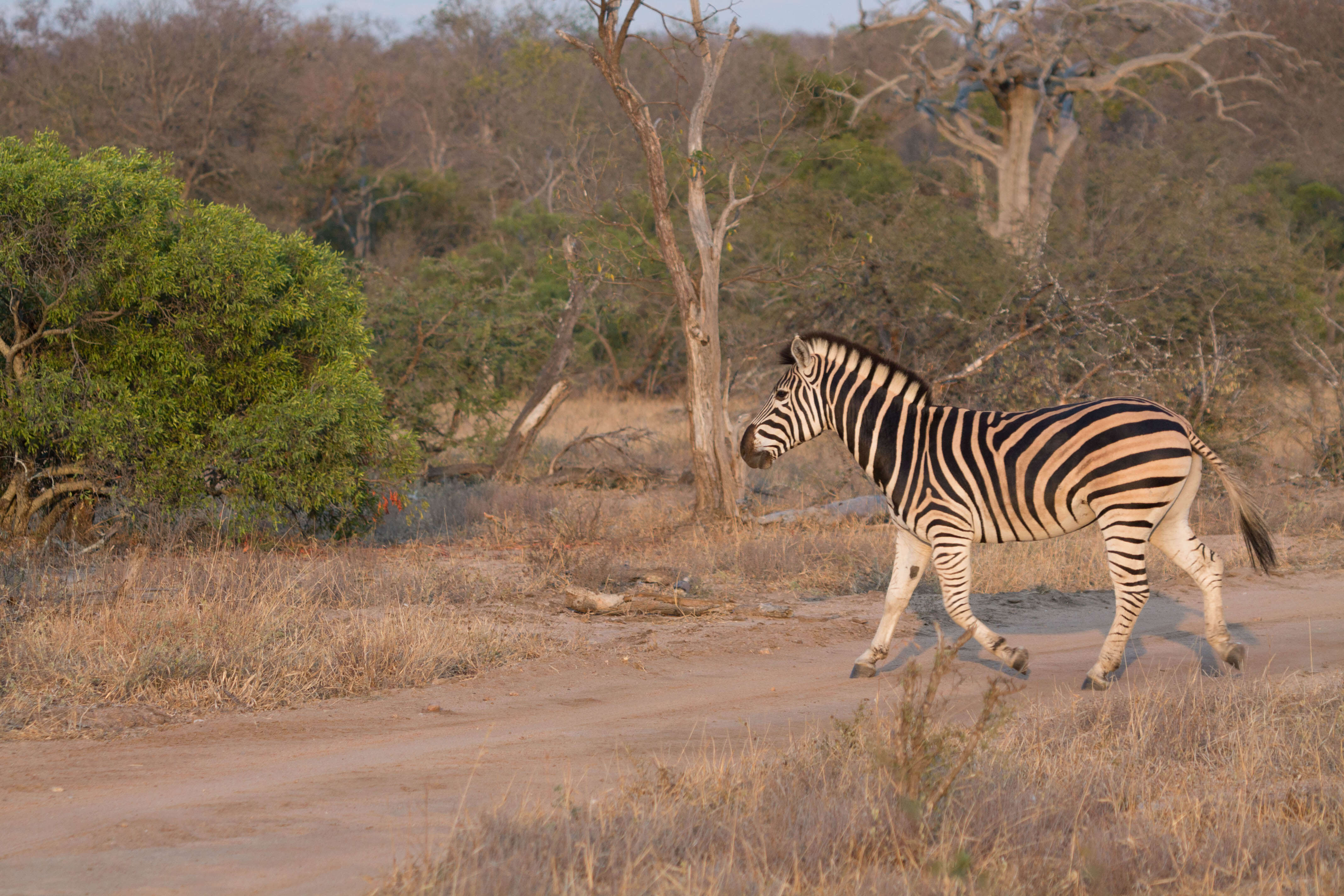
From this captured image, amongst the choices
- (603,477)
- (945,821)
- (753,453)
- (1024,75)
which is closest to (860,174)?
(1024,75)

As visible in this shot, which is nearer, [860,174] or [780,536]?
[780,536]

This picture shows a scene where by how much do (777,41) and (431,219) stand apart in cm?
1225

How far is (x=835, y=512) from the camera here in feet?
42.3

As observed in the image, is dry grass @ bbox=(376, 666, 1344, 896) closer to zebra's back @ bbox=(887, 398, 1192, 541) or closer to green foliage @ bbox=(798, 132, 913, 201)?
zebra's back @ bbox=(887, 398, 1192, 541)

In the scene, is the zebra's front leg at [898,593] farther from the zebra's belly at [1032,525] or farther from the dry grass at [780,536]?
the dry grass at [780,536]

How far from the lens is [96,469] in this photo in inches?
369

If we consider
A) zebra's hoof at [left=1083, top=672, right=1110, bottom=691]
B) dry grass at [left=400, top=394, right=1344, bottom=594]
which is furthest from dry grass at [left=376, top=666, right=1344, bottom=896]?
dry grass at [left=400, top=394, right=1344, bottom=594]

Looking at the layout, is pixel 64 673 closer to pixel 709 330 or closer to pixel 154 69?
pixel 709 330

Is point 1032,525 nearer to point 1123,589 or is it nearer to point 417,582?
point 1123,589

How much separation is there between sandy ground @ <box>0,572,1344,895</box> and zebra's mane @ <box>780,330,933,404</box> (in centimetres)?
170

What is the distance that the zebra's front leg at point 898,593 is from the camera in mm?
6887

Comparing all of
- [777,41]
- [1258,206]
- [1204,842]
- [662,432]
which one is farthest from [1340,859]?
[777,41]

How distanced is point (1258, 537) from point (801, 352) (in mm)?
3003

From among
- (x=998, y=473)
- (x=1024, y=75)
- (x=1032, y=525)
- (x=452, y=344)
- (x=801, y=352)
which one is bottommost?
(x=1032, y=525)
